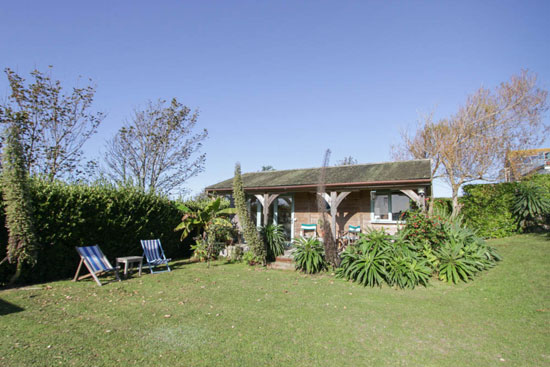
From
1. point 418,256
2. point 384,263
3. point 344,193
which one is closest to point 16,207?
point 384,263

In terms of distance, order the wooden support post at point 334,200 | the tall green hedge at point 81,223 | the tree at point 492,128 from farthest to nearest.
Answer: the tree at point 492,128
the wooden support post at point 334,200
the tall green hedge at point 81,223

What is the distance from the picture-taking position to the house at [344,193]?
1188 centimetres

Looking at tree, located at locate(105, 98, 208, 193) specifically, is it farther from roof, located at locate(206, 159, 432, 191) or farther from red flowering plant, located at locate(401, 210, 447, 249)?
red flowering plant, located at locate(401, 210, 447, 249)

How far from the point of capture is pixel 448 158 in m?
21.5

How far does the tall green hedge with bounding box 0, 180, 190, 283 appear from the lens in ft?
26.1

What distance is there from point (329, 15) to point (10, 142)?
11451 millimetres

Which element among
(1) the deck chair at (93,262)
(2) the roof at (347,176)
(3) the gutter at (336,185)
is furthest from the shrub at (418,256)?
(1) the deck chair at (93,262)

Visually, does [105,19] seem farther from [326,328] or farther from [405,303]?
[405,303]

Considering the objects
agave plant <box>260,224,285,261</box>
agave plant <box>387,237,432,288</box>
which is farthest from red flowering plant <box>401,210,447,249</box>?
agave plant <box>260,224,285,261</box>

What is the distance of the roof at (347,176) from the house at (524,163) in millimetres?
11539

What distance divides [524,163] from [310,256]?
19715 mm

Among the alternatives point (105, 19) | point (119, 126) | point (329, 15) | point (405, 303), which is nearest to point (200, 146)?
point (119, 126)

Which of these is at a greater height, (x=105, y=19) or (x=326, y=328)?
(x=105, y=19)

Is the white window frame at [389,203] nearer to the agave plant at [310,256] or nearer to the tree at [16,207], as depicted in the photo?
the agave plant at [310,256]
